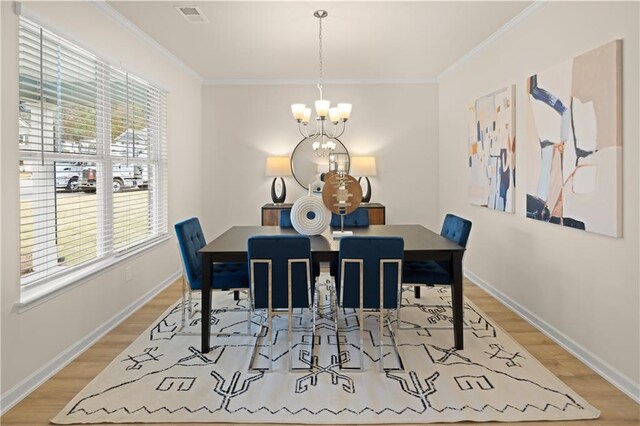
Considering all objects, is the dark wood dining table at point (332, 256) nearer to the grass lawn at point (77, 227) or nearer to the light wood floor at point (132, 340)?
the light wood floor at point (132, 340)

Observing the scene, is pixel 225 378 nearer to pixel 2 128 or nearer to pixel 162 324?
pixel 162 324

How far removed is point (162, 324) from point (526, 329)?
292 centimetres

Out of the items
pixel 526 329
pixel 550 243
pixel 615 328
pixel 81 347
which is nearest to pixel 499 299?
pixel 526 329

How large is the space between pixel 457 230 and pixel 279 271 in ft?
5.21

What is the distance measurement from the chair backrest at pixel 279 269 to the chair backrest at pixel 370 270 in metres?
0.23

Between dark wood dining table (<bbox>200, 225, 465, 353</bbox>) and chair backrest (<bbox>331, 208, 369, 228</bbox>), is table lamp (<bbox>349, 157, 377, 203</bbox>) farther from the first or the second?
dark wood dining table (<bbox>200, 225, 465, 353</bbox>)

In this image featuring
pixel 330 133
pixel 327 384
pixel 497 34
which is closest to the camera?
pixel 327 384

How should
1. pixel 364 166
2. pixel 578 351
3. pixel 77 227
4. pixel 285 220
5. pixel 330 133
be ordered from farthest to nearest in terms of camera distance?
pixel 330 133 < pixel 364 166 < pixel 285 220 < pixel 77 227 < pixel 578 351

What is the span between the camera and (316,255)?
9.86ft

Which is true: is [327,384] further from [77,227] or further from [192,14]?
[192,14]

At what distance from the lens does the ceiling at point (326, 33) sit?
3520 millimetres

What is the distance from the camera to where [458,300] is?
3109 mm

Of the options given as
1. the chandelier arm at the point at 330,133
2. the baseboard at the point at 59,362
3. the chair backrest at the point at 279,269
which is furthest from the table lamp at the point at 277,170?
the chair backrest at the point at 279,269

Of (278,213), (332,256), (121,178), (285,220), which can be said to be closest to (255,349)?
(332,256)
